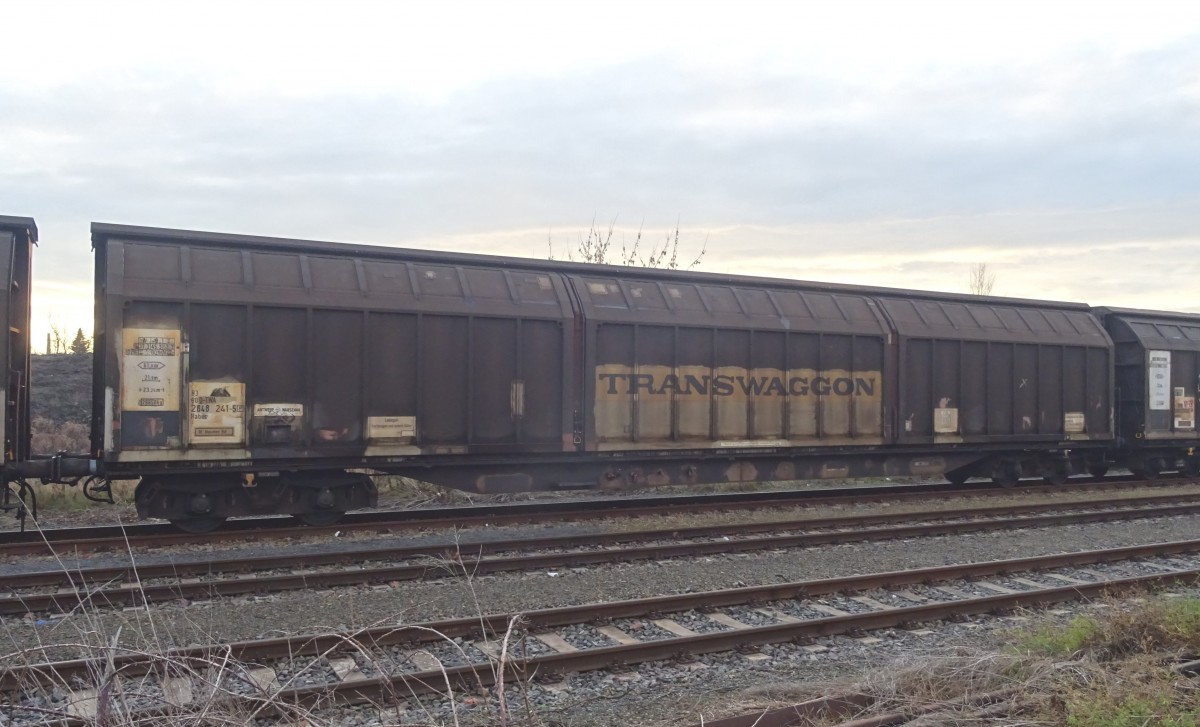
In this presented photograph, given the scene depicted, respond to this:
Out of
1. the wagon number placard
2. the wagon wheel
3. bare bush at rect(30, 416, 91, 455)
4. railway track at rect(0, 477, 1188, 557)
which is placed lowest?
railway track at rect(0, 477, 1188, 557)

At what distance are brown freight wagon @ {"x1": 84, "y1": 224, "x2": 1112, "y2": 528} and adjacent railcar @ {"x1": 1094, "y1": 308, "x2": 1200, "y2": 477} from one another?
3003mm

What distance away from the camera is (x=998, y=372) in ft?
54.3

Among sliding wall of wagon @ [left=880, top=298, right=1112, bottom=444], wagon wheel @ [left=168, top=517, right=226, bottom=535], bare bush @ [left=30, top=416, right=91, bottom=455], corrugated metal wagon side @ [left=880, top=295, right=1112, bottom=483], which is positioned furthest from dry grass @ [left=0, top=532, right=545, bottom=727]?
bare bush @ [left=30, top=416, right=91, bottom=455]

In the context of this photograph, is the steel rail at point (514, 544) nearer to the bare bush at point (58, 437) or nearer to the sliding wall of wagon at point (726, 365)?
the sliding wall of wagon at point (726, 365)

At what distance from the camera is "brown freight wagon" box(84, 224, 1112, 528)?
418 inches

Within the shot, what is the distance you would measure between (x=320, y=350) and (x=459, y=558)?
5.73m

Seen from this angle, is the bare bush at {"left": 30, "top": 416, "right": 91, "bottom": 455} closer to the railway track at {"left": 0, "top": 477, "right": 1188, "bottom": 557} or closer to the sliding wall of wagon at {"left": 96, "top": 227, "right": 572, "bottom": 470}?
the railway track at {"left": 0, "top": 477, "right": 1188, "bottom": 557}

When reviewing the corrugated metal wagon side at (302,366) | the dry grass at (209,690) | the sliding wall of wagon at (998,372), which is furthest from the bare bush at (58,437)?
the sliding wall of wagon at (998,372)

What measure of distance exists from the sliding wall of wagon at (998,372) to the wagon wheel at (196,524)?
11.2 m

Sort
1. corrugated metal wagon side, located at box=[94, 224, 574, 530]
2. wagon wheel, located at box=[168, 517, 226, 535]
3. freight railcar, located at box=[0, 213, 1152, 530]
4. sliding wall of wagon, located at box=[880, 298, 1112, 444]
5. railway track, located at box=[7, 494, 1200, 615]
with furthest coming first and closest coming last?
sliding wall of wagon, located at box=[880, 298, 1112, 444]
wagon wheel, located at box=[168, 517, 226, 535]
freight railcar, located at box=[0, 213, 1152, 530]
corrugated metal wagon side, located at box=[94, 224, 574, 530]
railway track, located at box=[7, 494, 1200, 615]

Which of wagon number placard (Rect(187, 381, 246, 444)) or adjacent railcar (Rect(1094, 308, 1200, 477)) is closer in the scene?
wagon number placard (Rect(187, 381, 246, 444))

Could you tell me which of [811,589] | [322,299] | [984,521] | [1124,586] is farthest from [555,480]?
[1124,586]

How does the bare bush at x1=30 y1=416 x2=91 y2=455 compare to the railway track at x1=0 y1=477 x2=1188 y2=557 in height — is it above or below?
above

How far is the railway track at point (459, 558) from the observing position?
→ 7980 mm
